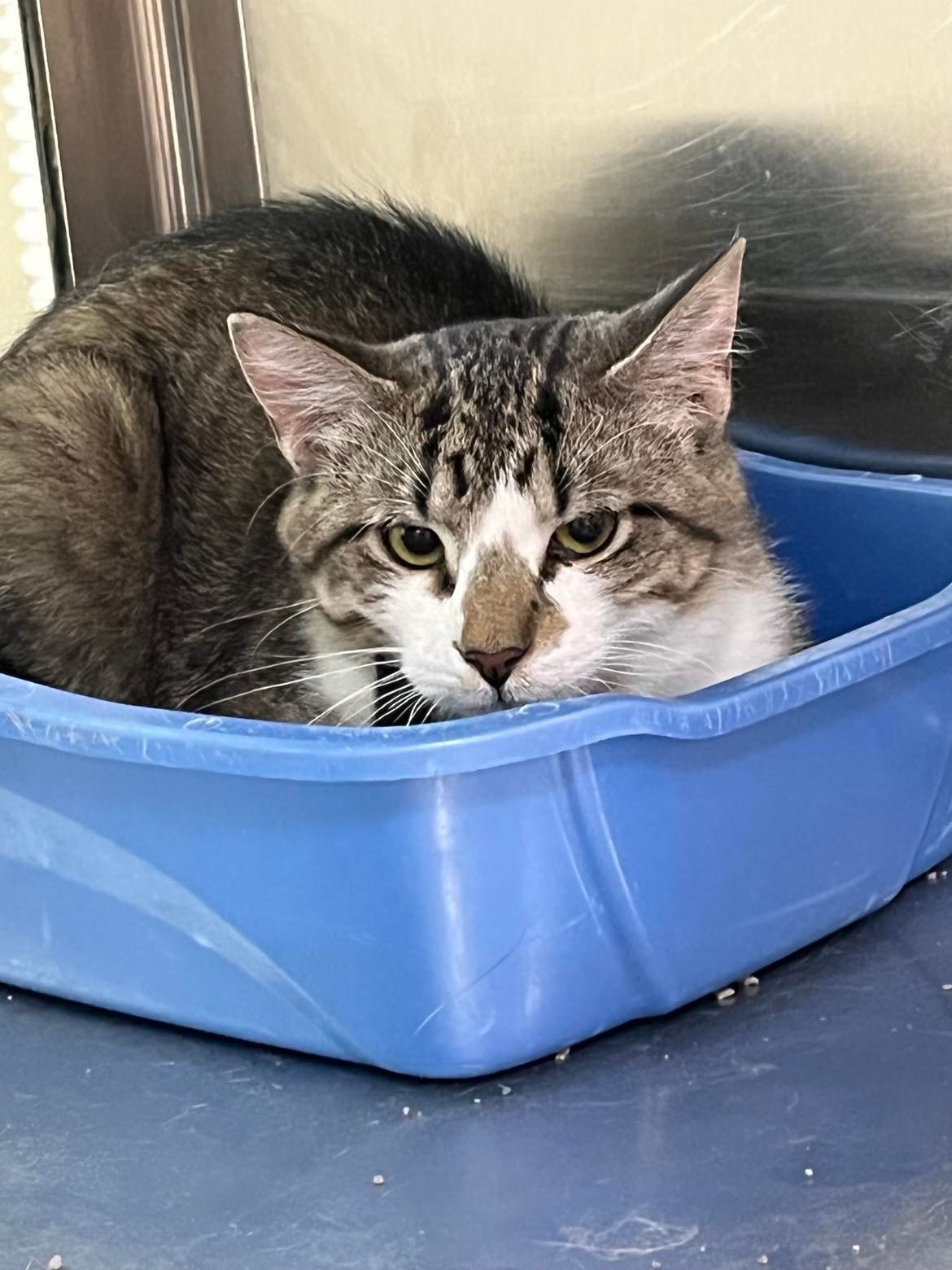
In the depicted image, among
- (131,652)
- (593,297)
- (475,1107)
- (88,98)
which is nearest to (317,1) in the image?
(88,98)

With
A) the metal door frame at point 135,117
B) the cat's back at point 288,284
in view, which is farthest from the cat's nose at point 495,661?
the metal door frame at point 135,117

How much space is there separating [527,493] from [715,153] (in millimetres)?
857

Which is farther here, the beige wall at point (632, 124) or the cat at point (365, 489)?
the beige wall at point (632, 124)

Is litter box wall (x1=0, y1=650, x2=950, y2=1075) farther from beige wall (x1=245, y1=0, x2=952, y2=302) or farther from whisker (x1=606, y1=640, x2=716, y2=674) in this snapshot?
beige wall (x1=245, y1=0, x2=952, y2=302)

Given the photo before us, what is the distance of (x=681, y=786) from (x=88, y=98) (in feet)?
5.68

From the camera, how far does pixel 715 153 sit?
2.03 meters

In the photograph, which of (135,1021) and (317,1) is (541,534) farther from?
(317,1)

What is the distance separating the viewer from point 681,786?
124cm

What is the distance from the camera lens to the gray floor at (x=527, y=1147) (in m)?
1.09

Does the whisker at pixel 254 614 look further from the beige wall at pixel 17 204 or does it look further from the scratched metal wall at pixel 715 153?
the beige wall at pixel 17 204

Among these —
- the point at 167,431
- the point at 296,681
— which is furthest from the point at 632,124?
the point at 296,681

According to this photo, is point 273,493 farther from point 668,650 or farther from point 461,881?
point 461,881

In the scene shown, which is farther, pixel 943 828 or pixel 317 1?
pixel 317 1

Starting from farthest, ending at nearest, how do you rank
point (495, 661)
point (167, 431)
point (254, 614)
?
point (167, 431) → point (254, 614) → point (495, 661)
